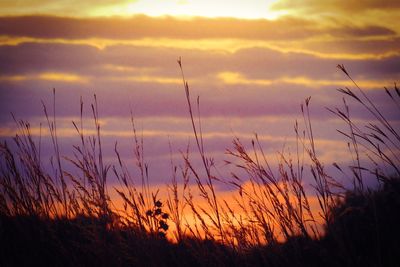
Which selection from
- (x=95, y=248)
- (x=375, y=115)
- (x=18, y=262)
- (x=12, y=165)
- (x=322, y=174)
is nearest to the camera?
(x=375, y=115)

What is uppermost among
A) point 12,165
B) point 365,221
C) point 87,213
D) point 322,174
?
point 12,165

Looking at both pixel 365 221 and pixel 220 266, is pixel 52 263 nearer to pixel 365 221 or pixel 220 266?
pixel 220 266

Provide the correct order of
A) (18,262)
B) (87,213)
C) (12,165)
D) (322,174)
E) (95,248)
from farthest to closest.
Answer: (12,165)
(87,213)
(18,262)
(95,248)
(322,174)

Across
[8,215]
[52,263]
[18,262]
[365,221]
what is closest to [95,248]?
[52,263]

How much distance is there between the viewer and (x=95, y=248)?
3.52m

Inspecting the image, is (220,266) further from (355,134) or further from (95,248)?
(355,134)

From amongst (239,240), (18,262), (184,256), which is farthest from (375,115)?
(18,262)

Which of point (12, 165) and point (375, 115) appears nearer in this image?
point (375, 115)

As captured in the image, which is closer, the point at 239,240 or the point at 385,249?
the point at 385,249

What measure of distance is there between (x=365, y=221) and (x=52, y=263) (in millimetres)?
2103

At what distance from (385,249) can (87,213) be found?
7.13 feet

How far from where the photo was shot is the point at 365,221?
3537mm

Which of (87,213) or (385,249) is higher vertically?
(87,213)

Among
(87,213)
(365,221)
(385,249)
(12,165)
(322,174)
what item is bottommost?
(385,249)
